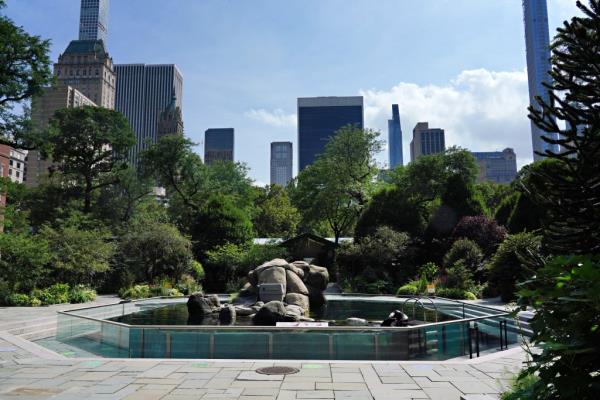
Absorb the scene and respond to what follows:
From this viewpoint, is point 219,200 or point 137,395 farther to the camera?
point 219,200

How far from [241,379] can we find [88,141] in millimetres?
37620

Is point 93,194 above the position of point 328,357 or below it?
above

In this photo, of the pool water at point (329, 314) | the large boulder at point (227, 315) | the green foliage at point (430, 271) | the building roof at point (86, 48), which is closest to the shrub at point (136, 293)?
the pool water at point (329, 314)

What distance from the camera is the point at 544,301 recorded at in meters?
3.04

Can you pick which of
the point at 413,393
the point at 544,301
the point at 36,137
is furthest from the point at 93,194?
the point at 544,301

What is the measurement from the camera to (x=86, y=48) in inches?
5290

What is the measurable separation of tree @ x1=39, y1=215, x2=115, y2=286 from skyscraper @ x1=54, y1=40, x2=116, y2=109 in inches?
4446

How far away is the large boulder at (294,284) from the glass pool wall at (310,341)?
11092 millimetres

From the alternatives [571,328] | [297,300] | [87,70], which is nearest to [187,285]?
[297,300]

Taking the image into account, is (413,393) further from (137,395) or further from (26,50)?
(26,50)

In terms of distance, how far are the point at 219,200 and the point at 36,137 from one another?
13.1m

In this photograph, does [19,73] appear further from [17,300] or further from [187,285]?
[187,285]

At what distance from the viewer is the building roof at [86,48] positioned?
132 metres

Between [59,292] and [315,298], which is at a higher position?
[59,292]
